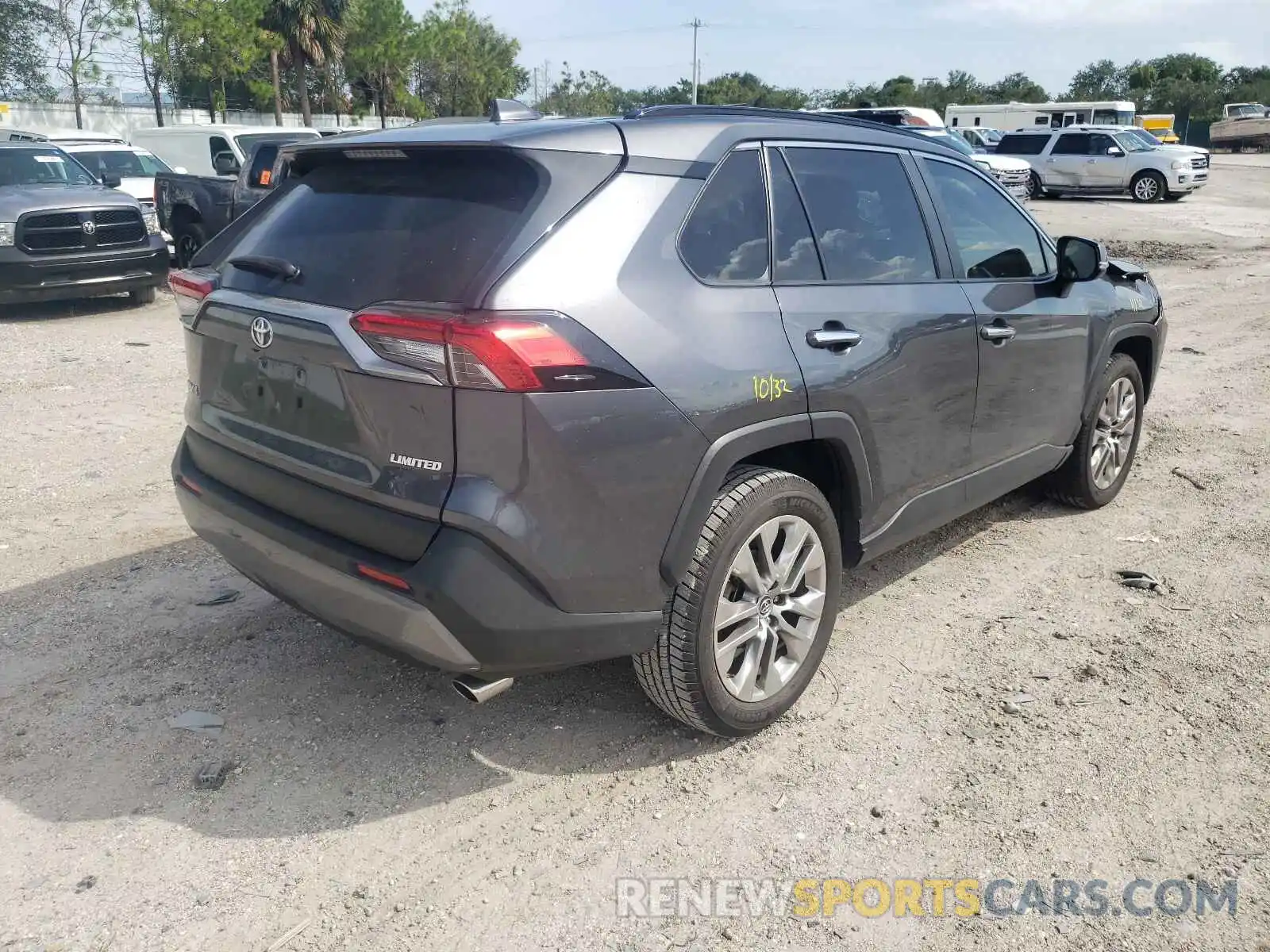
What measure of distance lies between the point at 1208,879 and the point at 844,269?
2.07 m

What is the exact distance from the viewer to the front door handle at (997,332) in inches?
156

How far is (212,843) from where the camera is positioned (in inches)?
110

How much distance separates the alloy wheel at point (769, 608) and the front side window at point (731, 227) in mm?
775

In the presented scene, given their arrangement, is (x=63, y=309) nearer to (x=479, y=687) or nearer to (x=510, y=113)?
(x=510, y=113)

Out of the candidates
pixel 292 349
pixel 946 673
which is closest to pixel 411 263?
pixel 292 349

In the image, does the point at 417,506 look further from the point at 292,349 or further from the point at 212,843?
the point at 212,843

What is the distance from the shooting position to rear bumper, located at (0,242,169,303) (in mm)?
10133

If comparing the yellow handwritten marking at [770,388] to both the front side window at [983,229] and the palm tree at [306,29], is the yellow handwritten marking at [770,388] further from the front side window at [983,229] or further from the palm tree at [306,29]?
the palm tree at [306,29]

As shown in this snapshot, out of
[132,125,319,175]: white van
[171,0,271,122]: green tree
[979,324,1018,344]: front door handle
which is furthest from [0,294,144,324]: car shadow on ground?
[171,0,271,122]: green tree

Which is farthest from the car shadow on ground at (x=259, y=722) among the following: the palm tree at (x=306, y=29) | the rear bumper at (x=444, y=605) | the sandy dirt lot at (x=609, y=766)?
the palm tree at (x=306, y=29)

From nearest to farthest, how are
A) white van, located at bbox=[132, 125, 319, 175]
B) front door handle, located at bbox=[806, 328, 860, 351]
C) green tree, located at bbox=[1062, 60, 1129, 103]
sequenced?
front door handle, located at bbox=[806, 328, 860, 351]
white van, located at bbox=[132, 125, 319, 175]
green tree, located at bbox=[1062, 60, 1129, 103]

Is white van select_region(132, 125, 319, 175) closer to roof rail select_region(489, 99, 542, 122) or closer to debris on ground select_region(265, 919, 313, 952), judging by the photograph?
roof rail select_region(489, 99, 542, 122)

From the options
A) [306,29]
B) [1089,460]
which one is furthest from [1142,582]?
[306,29]

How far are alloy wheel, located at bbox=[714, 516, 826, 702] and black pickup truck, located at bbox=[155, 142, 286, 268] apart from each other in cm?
969
